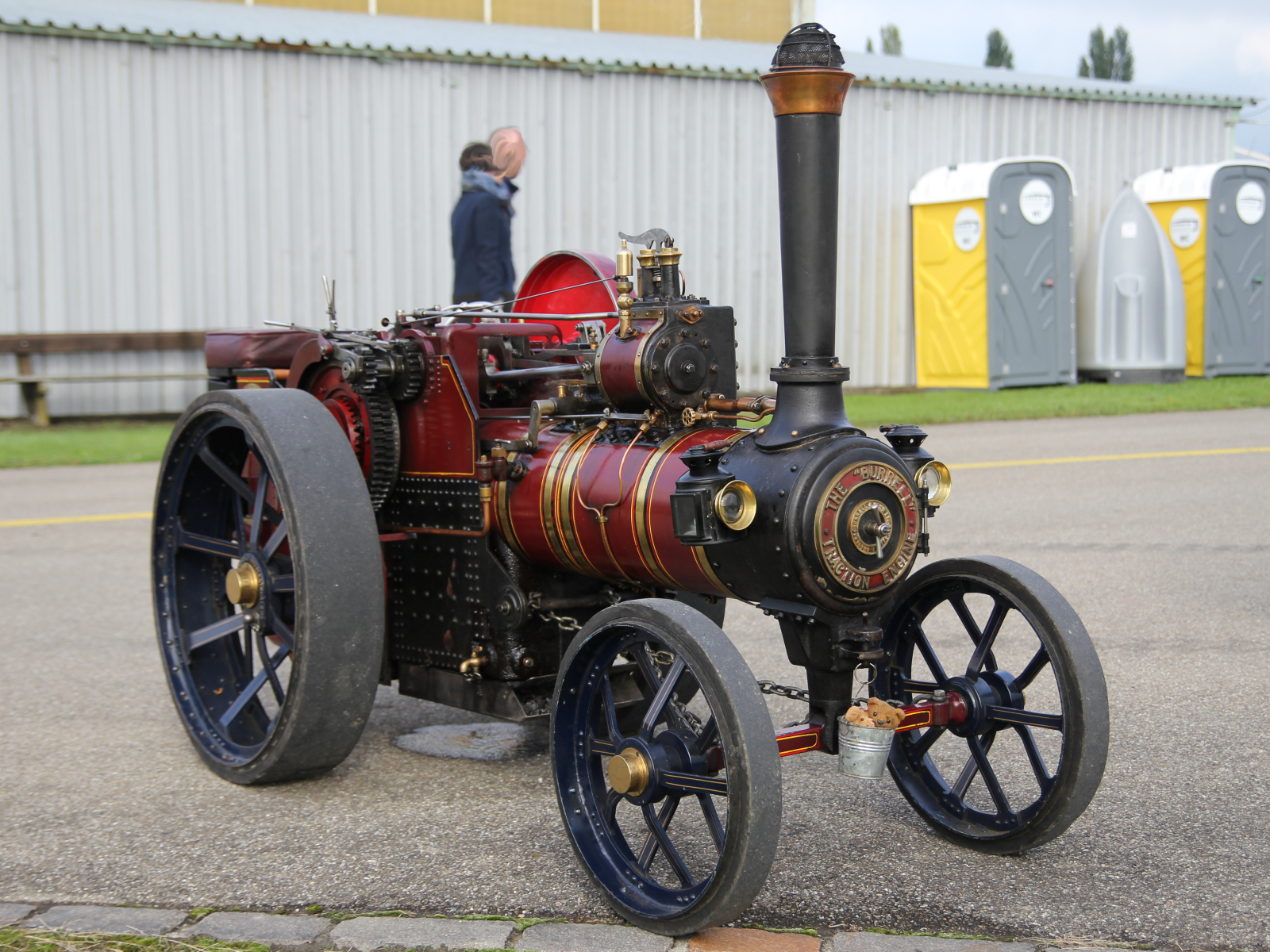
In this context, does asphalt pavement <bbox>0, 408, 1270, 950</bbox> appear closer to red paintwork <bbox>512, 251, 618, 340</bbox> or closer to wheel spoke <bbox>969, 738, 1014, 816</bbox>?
wheel spoke <bbox>969, 738, 1014, 816</bbox>

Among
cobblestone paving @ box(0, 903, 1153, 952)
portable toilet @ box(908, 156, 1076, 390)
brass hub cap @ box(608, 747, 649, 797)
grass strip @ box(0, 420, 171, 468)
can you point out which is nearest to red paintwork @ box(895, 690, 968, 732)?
cobblestone paving @ box(0, 903, 1153, 952)

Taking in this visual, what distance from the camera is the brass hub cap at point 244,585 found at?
12.3 feet

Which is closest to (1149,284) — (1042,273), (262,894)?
(1042,273)

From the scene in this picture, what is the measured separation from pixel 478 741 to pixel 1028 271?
39.0 feet

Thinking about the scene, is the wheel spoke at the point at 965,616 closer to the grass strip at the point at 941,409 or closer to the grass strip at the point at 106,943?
the grass strip at the point at 106,943

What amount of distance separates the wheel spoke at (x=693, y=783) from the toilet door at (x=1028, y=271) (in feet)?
41.3

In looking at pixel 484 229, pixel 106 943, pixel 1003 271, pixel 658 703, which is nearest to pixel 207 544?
pixel 106 943

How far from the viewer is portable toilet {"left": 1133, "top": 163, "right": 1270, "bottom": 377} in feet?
50.4

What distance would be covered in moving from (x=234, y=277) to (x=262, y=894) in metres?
10.9

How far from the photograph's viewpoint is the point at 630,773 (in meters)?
2.80

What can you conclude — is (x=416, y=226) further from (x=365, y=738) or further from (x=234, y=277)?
(x=365, y=738)

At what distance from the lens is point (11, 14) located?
40.4 ft

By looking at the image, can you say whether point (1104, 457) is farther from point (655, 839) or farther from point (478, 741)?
point (655, 839)

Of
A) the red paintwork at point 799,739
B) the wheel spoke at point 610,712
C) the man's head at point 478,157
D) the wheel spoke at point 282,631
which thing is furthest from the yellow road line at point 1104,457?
the wheel spoke at point 610,712
